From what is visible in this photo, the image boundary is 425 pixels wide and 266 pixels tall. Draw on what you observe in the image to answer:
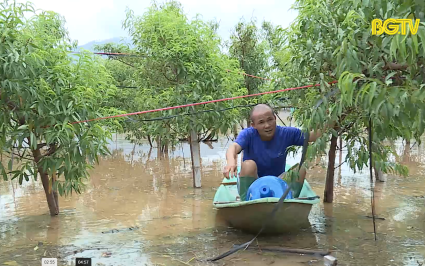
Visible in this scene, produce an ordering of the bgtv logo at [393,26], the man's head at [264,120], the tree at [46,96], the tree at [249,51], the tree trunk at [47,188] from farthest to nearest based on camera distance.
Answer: the tree at [249,51], the tree trunk at [47,188], the man's head at [264,120], the tree at [46,96], the bgtv logo at [393,26]

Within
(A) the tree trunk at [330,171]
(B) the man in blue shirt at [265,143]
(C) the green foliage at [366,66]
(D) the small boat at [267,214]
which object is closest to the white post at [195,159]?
(A) the tree trunk at [330,171]

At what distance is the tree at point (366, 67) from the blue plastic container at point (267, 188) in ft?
3.18

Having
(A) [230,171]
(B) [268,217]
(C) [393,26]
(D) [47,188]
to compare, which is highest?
(C) [393,26]

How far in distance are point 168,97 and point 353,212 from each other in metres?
3.93

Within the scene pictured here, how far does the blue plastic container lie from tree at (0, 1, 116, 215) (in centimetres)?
194

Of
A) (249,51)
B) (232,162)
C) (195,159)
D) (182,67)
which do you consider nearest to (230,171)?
(232,162)

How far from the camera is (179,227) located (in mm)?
5559

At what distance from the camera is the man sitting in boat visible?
5.00 meters

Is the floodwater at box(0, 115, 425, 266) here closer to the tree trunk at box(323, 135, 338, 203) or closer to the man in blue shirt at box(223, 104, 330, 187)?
the tree trunk at box(323, 135, 338, 203)

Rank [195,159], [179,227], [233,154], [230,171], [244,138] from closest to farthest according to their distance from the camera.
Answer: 1. [230,171]
2. [233,154]
3. [244,138]
4. [179,227]
5. [195,159]

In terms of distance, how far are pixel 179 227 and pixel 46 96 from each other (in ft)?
7.93

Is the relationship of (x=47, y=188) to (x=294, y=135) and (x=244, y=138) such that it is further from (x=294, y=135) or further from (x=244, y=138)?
(x=294, y=135)

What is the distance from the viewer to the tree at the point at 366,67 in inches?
85.9

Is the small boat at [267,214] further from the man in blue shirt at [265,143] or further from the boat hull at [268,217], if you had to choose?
the man in blue shirt at [265,143]
